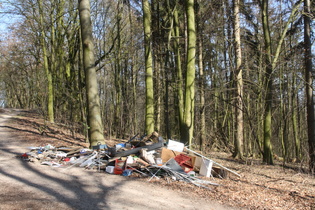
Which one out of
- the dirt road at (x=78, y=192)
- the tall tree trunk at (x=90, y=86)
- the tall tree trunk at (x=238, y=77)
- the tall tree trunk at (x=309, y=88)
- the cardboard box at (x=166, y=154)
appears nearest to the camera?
the dirt road at (x=78, y=192)

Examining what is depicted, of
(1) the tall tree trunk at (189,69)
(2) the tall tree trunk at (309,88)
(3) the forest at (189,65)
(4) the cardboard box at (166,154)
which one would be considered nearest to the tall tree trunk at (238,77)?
(3) the forest at (189,65)

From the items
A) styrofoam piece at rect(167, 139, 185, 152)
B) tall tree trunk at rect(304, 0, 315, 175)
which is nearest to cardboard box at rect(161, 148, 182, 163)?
styrofoam piece at rect(167, 139, 185, 152)

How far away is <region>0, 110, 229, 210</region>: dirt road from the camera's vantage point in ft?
15.9

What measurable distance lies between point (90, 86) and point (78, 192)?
482 centimetres

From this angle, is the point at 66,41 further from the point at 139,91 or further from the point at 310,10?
the point at 310,10

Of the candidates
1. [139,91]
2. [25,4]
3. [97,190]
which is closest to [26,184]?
[97,190]

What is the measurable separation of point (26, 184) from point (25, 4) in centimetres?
1640

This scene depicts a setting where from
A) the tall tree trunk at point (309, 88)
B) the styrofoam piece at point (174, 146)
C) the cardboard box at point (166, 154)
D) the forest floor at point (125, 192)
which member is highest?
the tall tree trunk at point (309, 88)

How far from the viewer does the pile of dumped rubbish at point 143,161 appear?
7109 millimetres

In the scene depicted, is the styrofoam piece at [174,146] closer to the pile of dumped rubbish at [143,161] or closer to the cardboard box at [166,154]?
the pile of dumped rubbish at [143,161]

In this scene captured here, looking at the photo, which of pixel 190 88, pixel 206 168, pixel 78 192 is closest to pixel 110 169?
pixel 78 192

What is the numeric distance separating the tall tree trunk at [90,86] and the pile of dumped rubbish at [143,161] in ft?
2.99

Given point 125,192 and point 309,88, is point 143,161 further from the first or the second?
point 309,88

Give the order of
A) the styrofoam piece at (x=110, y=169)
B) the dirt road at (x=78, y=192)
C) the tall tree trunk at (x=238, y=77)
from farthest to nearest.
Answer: the tall tree trunk at (x=238, y=77) → the styrofoam piece at (x=110, y=169) → the dirt road at (x=78, y=192)
